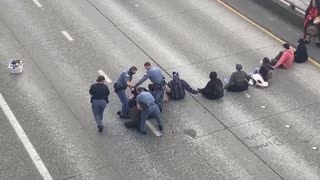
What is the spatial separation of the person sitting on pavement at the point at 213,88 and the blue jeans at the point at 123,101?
237 centimetres

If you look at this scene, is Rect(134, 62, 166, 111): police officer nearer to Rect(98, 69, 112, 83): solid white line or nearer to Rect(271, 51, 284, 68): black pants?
Rect(98, 69, 112, 83): solid white line

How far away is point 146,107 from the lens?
14.5 meters

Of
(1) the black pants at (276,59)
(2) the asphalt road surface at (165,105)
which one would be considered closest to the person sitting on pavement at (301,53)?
(2) the asphalt road surface at (165,105)

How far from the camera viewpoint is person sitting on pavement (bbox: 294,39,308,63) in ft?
59.8

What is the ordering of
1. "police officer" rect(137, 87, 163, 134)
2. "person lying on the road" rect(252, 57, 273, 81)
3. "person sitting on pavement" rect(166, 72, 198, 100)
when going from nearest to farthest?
"police officer" rect(137, 87, 163, 134) < "person sitting on pavement" rect(166, 72, 198, 100) < "person lying on the road" rect(252, 57, 273, 81)

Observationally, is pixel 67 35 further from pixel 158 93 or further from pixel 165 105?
pixel 158 93

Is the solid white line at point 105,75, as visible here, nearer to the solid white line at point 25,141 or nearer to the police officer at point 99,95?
the police officer at point 99,95

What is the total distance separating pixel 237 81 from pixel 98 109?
14.4ft

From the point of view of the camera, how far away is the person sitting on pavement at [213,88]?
16.3m

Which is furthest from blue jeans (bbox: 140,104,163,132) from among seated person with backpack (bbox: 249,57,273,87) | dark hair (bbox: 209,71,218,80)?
seated person with backpack (bbox: 249,57,273,87)

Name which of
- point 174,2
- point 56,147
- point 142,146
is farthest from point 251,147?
point 174,2

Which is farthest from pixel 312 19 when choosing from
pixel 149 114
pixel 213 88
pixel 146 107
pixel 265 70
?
pixel 146 107

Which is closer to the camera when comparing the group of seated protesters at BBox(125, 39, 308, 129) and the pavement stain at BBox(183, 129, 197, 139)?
the pavement stain at BBox(183, 129, 197, 139)

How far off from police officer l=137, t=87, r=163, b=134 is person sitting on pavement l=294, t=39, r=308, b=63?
5.84 meters
